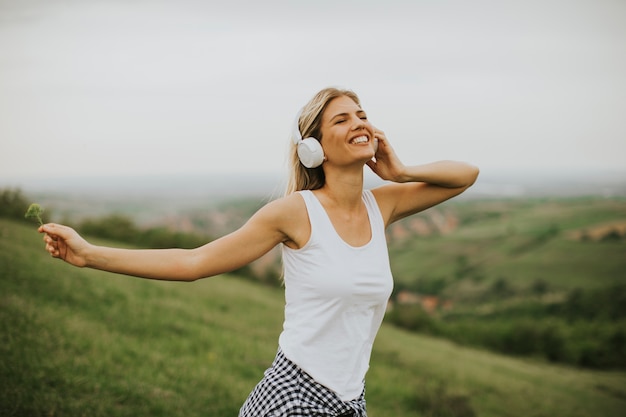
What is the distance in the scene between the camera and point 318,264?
2.97m

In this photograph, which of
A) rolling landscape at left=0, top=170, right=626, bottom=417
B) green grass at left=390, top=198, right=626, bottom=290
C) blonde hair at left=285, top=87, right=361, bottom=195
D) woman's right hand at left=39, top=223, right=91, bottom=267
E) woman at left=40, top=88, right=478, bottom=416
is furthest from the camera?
green grass at left=390, top=198, right=626, bottom=290

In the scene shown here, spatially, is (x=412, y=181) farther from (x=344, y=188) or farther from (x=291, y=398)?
(x=291, y=398)

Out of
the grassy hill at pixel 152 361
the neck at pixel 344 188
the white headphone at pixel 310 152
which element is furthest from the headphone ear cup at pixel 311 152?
the grassy hill at pixel 152 361

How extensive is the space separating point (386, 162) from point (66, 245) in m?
2.04

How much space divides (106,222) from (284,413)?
29.0 meters

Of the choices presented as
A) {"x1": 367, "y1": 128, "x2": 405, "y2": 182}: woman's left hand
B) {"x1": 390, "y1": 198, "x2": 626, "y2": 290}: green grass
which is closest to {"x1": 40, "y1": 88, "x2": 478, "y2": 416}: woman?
{"x1": 367, "y1": 128, "x2": 405, "y2": 182}: woman's left hand

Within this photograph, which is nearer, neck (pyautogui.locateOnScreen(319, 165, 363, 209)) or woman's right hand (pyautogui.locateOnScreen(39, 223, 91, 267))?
woman's right hand (pyautogui.locateOnScreen(39, 223, 91, 267))

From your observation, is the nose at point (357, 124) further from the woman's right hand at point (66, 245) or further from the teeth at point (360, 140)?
the woman's right hand at point (66, 245)

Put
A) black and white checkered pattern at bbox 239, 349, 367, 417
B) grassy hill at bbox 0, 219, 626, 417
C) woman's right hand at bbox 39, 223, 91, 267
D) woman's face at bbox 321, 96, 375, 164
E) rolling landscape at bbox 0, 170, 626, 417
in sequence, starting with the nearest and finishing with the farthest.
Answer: woman's right hand at bbox 39, 223, 91, 267 < black and white checkered pattern at bbox 239, 349, 367, 417 < woman's face at bbox 321, 96, 375, 164 < grassy hill at bbox 0, 219, 626, 417 < rolling landscape at bbox 0, 170, 626, 417

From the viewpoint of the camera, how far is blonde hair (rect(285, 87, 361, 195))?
3.42m

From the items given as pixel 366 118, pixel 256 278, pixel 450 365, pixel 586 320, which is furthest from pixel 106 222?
pixel 586 320

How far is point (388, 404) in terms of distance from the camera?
9.15 metres

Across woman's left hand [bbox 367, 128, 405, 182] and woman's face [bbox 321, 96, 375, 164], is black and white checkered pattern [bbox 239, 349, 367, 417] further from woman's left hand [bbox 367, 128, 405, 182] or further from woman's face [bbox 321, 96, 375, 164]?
woman's left hand [bbox 367, 128, 405, 182]

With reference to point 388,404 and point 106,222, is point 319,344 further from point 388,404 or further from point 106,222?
point 106,222
